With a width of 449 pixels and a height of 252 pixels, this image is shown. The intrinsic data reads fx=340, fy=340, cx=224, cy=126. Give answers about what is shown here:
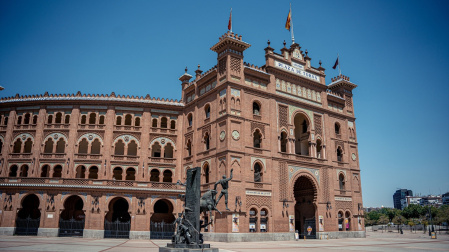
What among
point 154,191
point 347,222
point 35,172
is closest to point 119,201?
point 154,191

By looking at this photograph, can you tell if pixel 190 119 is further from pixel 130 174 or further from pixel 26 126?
pixel 26 126

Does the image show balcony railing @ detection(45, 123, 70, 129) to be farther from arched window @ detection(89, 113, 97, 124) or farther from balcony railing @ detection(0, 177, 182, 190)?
balcony railing @ detection(0, 177, 182, 190)

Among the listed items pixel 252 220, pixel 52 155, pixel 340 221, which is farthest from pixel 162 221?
pixel 340 221

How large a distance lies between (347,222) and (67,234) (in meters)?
31.6

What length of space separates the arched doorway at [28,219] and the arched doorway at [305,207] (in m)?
28.7

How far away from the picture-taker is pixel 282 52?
1597 inches

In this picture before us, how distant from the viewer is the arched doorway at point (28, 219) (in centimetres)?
3444

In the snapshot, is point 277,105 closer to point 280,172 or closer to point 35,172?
point 280,172

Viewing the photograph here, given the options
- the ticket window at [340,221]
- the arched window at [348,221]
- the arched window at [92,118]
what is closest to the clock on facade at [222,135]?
the arched window at [92,118]

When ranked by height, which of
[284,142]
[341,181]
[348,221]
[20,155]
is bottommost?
[348,221]

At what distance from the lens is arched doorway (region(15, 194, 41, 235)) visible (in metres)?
34.4

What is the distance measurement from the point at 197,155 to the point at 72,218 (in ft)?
49.2

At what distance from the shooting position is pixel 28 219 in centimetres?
3456

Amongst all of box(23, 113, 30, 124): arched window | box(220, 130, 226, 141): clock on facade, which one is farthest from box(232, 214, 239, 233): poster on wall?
box(23, 113, 30, 124): arched window
